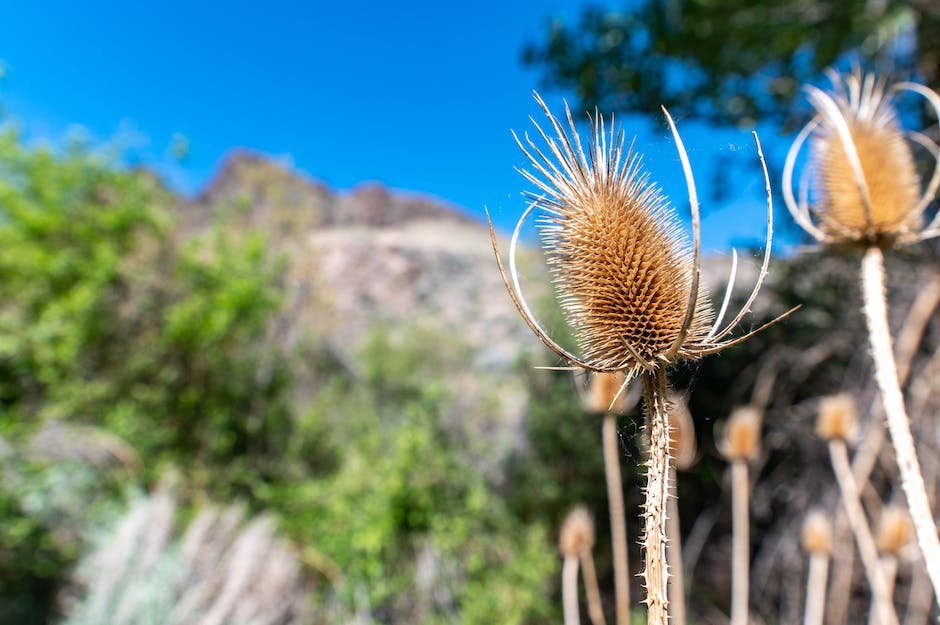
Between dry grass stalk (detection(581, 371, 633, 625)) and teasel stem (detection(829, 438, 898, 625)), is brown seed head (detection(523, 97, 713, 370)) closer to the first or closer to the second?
dry grass stalk (detection(581, 371, 633, 625))

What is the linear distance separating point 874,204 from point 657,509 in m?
1.17

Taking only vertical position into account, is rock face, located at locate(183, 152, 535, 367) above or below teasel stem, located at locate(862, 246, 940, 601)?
above

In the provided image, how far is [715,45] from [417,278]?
2601cm

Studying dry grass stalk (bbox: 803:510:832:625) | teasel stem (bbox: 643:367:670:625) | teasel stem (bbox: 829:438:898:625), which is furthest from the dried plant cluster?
dry grass stalk (bbox: 803:510:832:625)

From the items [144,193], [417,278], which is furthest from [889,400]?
[417,278]

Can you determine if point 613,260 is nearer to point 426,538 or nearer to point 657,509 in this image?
point 657,509

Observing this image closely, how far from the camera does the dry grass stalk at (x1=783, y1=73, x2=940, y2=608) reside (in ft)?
3.30

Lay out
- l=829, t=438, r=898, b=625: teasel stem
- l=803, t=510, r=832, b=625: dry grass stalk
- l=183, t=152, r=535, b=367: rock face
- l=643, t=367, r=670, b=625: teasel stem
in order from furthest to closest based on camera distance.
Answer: l=183, t=152, r=535, b=367: rock face
l=803, t=510, r=832, b=625: dry grass stalk
l=829, t=438, r=898, b=625: teasel stem
l=643, t=367, r=670, b=625: teasel stem

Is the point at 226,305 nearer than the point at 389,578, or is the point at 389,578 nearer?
the point at 389,578

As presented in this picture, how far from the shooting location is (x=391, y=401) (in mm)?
10195

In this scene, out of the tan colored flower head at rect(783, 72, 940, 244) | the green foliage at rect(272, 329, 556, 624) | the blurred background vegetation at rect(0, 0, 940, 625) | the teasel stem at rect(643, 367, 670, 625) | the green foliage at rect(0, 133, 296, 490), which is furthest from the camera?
the green foliage at rect(0, 133, 296, 490)

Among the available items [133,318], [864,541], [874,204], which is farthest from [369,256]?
[874,204]

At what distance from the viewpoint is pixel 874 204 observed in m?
1.39

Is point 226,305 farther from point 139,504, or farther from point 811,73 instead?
point 811,73
